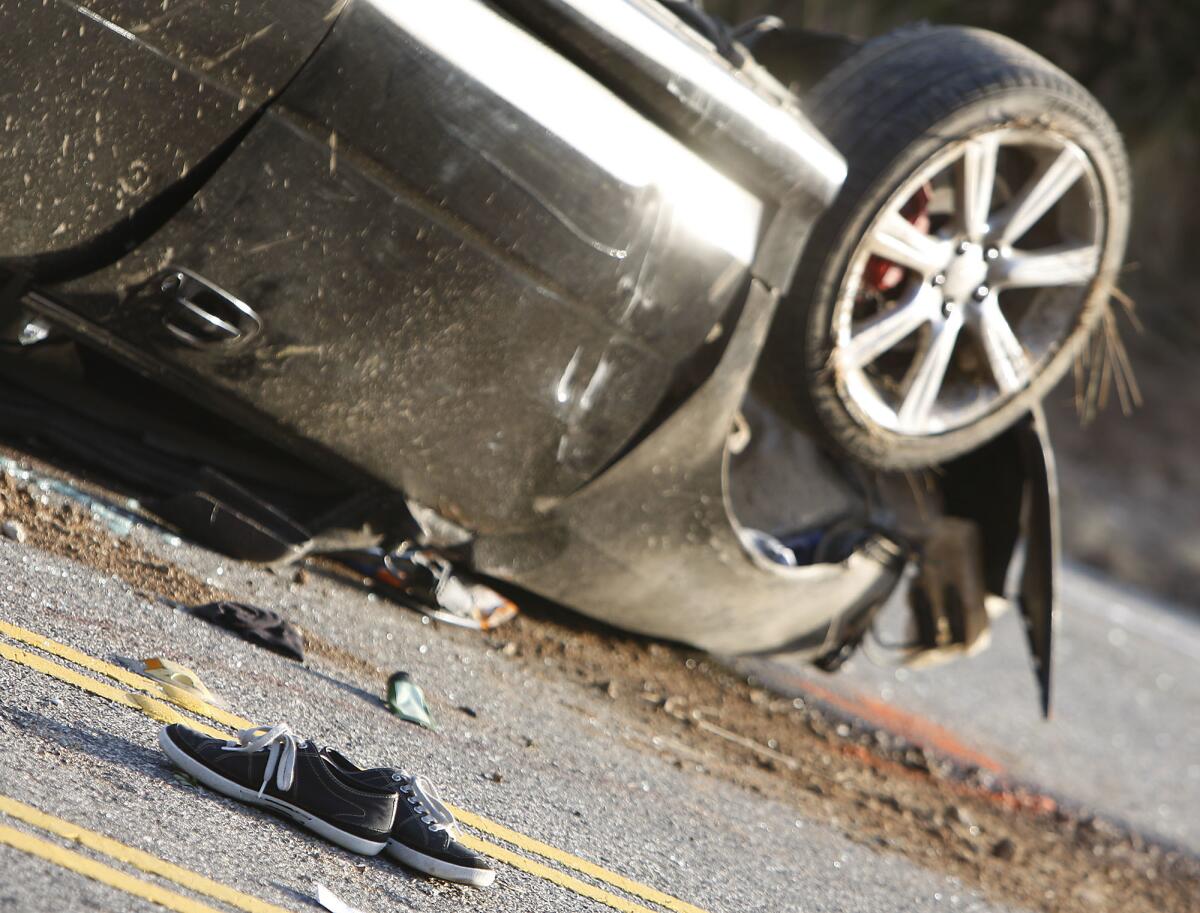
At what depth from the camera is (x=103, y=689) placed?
306 centimetres

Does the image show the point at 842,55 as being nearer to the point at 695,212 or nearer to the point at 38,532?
the point at 695,212

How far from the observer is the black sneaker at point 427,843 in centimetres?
290

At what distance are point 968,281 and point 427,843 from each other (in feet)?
8.04

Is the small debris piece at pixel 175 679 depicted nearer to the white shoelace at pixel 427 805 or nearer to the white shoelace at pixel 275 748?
the white shoelace at pixel 275 748

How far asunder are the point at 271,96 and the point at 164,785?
162cm

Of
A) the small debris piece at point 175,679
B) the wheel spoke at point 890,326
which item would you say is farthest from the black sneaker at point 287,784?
the wheel spoke at point 890,326

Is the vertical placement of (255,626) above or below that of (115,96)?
below

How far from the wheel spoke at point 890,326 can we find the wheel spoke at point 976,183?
0.74 feet

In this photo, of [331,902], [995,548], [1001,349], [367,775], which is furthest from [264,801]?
[995,548]

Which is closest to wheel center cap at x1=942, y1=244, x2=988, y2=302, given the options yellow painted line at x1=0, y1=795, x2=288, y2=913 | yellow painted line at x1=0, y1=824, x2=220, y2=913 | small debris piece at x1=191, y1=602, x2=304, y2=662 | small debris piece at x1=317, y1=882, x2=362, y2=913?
small debris piece at x1=191, y1=602, x2=304, y2=662

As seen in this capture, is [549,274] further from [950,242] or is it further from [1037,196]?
[1037,196]

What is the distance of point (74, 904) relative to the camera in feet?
7.52

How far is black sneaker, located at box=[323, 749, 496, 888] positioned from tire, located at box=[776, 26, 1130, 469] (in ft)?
6.10

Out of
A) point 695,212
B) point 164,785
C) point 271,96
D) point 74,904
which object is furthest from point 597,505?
point 74,904
